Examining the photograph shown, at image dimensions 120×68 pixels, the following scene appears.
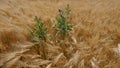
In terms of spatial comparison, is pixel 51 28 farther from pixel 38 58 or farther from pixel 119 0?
pixel 119 0

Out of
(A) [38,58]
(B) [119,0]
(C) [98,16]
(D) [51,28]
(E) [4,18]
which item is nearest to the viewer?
(A) [38,58]

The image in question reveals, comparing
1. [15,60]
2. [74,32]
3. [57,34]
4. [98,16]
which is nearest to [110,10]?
[98,16]

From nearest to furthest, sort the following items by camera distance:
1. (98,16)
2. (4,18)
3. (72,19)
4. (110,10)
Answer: (4,18) < (72,19) < (98,16) < (110,10)

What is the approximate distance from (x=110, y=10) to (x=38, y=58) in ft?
5.23

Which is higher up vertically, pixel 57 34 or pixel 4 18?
pixel 4 18

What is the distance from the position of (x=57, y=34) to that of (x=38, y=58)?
13.7 inches

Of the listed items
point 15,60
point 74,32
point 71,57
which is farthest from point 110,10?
point 15,60

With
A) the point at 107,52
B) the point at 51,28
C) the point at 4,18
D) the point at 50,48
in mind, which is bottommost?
the point at 107,52

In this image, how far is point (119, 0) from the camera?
361 centimetres

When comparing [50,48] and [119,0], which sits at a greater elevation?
[119,0]

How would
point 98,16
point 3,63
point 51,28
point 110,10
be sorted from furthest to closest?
point 110,10, point 98,16, point 51,28, point 3,63

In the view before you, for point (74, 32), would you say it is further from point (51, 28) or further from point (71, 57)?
point (71, 57)

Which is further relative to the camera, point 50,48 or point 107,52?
point 107,52

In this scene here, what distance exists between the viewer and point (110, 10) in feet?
9.29
